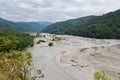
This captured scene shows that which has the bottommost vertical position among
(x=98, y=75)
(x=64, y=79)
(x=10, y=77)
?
(x=64, y=79)

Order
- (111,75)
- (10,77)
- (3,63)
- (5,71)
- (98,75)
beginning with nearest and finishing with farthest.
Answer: (98,75) → (10,77) → (5,71) → (3,63) → (111,75)

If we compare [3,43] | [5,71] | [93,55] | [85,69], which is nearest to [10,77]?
[5,71]

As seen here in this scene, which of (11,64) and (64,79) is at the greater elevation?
(11,64)

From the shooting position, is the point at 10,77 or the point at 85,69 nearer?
the point at 10,77

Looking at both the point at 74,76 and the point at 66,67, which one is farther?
the point at 66,67

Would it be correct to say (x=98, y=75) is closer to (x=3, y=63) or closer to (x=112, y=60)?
(x=3, y=63)

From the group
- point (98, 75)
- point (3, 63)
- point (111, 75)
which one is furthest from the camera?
point (111, 75)

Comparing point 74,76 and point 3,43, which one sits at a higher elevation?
point 3,43

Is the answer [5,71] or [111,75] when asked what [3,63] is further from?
[111,75]

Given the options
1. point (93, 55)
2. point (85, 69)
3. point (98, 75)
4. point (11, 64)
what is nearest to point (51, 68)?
point (85, 69)
